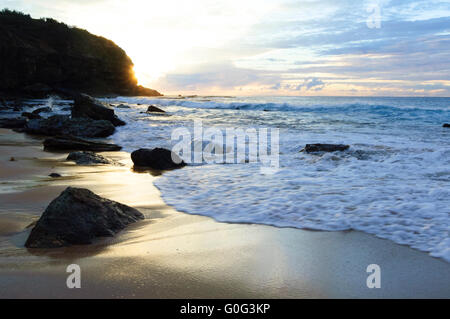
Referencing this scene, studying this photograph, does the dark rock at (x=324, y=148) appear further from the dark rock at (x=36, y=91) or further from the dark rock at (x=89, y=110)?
the dark rock at (x=36, y=91)

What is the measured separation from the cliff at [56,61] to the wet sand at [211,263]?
45281mm

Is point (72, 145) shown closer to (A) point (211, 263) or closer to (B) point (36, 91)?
(A) point (211, 263)

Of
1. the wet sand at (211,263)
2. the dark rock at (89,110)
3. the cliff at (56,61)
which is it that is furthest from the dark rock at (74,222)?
the cliff at (56,61)

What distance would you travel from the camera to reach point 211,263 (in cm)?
258

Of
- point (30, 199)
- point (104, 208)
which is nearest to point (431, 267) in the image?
point (104, 208)

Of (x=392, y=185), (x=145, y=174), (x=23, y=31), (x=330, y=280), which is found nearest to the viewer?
(x=330, y=280)

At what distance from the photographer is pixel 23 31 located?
52281mm

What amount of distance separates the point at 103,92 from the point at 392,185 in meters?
62.6

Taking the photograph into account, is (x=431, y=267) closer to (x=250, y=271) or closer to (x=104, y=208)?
(x=250, y=271)

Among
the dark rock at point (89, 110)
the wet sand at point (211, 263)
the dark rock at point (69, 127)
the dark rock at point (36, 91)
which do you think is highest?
the dark rock at point (36, 91)

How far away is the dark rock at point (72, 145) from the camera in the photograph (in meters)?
8.56

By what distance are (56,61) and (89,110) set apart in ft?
145

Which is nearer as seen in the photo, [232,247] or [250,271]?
→ [250,271]
